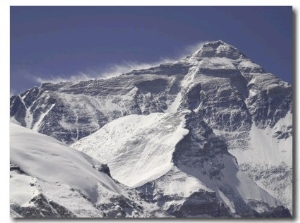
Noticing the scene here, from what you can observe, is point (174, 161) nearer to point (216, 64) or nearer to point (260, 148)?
point (216, 64)

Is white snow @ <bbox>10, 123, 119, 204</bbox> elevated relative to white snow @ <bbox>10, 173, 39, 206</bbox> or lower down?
elevated

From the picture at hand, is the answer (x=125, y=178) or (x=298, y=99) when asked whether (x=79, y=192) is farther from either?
(x=125, y=178)

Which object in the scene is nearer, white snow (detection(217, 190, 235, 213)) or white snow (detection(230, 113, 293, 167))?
white snow (detection(217, 190, 235, 213))

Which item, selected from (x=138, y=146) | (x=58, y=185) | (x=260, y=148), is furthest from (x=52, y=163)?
(x=260, y=148)

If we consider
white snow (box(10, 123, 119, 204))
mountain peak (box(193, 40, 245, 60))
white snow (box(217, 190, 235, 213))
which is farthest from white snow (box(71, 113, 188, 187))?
white snow (box(10, 123, 119, 204))

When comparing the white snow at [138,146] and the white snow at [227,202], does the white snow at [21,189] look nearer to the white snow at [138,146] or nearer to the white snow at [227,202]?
the white snow at [227,202]

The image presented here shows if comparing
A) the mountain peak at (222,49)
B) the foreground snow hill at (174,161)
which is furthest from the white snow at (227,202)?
the mountain peak at (222,49)

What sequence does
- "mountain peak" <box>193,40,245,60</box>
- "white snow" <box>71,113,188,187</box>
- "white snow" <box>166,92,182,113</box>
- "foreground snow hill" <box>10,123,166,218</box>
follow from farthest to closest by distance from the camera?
"white snow" <box>166,92,182,113</box>
"white snow" <box>71,113,188,187</box>
"mountain peak" <box>193,40,245,60</box>
"foreground snow hill" <box>10,123,166,218</box>

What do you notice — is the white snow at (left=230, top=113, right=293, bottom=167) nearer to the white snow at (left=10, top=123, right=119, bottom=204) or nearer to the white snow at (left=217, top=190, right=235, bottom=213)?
the white snow at (left=217, top=190, right=235, bottom=213)
